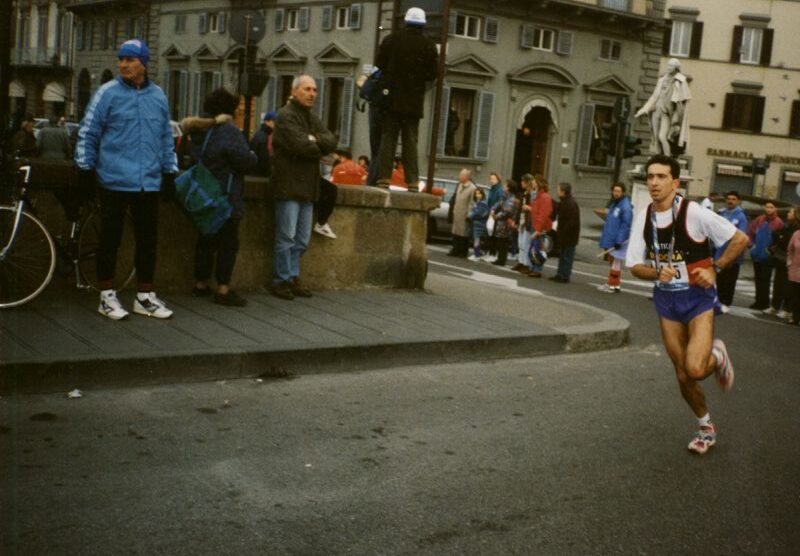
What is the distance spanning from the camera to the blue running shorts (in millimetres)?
6012

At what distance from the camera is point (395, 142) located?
11023 mm

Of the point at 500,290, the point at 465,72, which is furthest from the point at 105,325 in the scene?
the point at 465,72

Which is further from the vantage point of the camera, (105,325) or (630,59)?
(630,59)

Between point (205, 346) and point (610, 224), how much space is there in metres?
10.8

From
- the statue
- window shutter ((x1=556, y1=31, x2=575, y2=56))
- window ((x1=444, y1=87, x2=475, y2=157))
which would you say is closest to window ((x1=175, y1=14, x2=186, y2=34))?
window ((x1=444, y1=87, x2=475, y2=157))

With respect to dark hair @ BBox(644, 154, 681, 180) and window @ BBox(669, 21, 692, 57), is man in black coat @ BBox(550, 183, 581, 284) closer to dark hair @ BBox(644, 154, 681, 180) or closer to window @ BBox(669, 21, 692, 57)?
dark hair @ BBox(644, 154, 681, 180)

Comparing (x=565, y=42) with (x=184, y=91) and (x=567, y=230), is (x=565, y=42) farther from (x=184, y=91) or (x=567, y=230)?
(x=567, y=230)

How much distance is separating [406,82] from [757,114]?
41817 millimetres

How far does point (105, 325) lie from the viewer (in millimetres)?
7145

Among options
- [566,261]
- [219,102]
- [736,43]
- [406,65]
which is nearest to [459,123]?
[566,261]

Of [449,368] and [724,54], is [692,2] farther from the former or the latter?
[449,368]

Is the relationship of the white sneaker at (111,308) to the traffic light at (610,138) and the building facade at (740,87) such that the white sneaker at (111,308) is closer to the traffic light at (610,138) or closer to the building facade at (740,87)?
the traffic light at (610,138)

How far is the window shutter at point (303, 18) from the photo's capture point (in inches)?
1515

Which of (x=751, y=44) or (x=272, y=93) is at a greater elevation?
(x=751, y=44)
